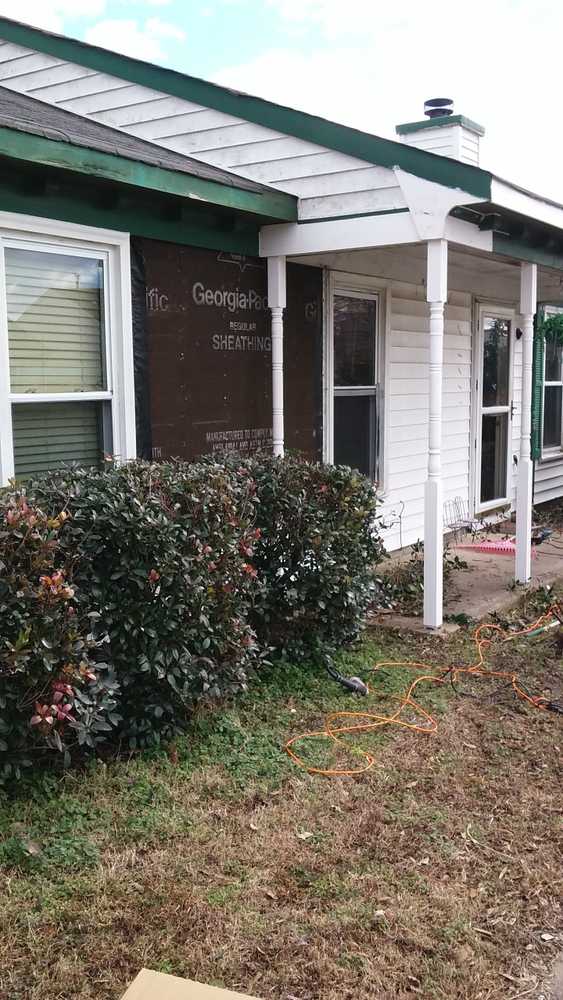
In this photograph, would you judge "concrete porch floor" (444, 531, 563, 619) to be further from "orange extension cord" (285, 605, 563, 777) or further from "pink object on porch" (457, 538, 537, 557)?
"orange extension cord" (285, 605, 563, 777)

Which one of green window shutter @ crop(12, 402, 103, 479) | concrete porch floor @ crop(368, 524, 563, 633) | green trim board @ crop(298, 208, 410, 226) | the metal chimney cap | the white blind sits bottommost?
concrete porch floor @ crop(368, 524, 563, 633)

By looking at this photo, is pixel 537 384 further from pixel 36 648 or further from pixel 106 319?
pixel 36 648

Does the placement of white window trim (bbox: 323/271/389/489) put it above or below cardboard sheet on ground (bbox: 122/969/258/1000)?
above

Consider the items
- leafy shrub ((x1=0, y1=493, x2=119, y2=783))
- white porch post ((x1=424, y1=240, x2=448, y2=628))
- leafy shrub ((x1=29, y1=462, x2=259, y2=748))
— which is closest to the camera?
leafy shrub ((x1=0, y1=493, x2=119, y2=783))

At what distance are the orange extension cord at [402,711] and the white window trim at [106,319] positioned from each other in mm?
2064

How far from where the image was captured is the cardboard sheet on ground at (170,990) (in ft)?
8.15

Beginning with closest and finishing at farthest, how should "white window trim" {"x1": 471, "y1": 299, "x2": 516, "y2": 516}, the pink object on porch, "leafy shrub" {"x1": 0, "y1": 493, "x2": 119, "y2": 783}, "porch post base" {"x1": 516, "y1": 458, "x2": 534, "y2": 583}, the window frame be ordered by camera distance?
"leafy shrub" {"x1": 0, "y1": 493, "x2": 119, "y2": 783}, "porch post base" {"x1": 516, "y1": 458, "x2": 534, "y2": 583}, the pink object on porch, "white window trim" {"x1": 471, "y1": 299, "x2": 516, "y2": 516}, the window frame

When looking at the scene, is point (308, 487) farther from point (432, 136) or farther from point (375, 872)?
point (432, 136)

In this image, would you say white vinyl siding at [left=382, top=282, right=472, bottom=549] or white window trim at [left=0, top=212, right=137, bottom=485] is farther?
white vinyl siding at [left=382, top=282, right=472, bottom=549]

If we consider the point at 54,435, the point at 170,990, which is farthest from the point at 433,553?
the point at 170,990

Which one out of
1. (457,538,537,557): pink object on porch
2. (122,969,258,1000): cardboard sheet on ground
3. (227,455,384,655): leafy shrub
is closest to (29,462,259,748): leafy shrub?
(227,455,384,655): leafy shrub

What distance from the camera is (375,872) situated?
10.6ft

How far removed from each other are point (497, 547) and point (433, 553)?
3.09 meters

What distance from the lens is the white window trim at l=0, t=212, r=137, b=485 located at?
4.81 meters
